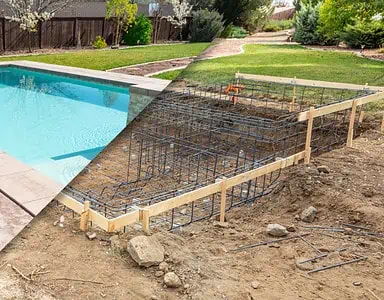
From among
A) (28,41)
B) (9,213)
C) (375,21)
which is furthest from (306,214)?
(28,41)

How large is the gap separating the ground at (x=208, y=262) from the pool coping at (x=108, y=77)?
2.10 metres

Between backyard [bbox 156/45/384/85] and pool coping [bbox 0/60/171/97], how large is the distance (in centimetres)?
12

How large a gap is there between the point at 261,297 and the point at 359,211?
110cm

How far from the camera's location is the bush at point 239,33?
115 inches

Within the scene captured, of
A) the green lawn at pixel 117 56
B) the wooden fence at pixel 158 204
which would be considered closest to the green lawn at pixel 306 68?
the green lawn at pixel 117 56

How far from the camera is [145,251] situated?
6.36 feet

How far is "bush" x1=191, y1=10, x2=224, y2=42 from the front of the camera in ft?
8.94

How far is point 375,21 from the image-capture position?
5.33 metres

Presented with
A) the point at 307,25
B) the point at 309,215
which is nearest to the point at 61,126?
the point at 309,215

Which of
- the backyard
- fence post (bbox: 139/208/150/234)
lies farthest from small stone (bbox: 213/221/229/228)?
the backyard

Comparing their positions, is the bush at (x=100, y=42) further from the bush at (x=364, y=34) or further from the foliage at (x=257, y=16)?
the foliage at (x=257, y=16)

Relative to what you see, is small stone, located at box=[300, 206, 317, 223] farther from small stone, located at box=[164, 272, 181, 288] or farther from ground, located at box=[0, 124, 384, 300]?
small stone, located at box=[164, 272, 181, 288]

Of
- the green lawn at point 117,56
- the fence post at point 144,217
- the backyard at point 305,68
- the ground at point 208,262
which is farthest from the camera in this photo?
the backyard at point 305,68

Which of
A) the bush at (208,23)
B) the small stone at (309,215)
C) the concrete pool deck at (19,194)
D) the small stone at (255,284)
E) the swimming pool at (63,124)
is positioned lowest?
the small stone at (309,215)
